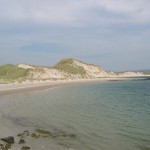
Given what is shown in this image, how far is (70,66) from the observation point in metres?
188

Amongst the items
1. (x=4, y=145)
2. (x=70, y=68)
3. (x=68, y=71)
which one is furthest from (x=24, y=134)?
(x=70, y=68)

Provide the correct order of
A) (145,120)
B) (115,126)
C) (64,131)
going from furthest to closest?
(145,120)
(115,126)
(64,131)

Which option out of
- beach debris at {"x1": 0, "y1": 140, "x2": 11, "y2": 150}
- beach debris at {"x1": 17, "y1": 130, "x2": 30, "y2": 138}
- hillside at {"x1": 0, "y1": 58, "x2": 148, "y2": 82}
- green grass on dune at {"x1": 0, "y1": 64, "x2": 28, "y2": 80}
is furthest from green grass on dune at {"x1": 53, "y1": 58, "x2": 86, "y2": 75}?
beach debris at {"x1": 0, "y1": 140, "x2": 11, "y2": 150}

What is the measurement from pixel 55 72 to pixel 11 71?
85.2ft

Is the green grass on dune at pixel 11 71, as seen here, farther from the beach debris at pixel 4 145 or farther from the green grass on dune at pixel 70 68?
the beach debris at pixel 4 145

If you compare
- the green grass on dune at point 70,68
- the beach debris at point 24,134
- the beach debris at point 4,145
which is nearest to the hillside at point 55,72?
the green grass on dune at point 70,68

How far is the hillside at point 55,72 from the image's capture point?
144 m

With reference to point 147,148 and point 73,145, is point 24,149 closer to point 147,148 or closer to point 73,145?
point 73,145

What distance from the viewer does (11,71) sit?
163 meters

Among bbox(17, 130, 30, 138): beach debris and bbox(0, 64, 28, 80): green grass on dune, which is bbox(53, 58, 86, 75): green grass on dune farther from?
bbox(17, 130, 30, 138): beach debris

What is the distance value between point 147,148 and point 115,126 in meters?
6.64

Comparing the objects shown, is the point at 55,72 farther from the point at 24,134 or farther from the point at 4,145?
the point at 4,145

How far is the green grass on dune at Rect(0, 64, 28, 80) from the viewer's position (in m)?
145

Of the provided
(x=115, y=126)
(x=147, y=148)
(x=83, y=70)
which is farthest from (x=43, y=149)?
(x=83, y=70)
